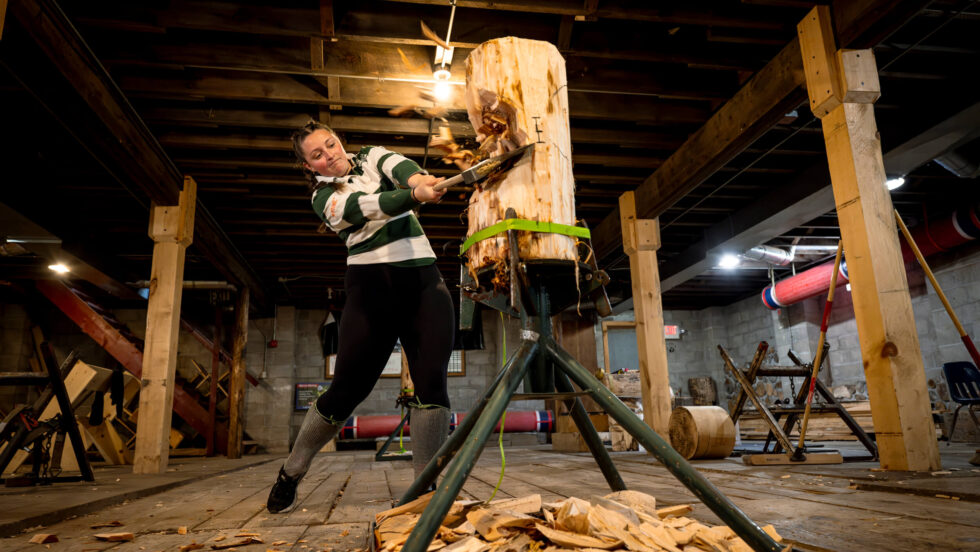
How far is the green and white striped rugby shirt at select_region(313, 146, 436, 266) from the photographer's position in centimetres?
186

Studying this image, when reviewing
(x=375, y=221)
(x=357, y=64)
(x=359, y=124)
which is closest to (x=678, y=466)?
(x=375, y=221)

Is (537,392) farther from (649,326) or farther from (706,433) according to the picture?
(649,326)

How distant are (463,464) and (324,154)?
1.40 metres

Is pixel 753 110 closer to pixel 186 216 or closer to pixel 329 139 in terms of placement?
pixel 329 139

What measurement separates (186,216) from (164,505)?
3564mm

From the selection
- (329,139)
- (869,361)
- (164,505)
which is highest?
(329,139)

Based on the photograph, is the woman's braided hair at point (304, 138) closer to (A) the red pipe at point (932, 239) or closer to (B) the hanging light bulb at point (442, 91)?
(B) the hanging light bulb at point (442, 91)

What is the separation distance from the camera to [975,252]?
726 cm

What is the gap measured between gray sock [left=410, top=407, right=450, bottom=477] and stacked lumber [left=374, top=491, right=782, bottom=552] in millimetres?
470

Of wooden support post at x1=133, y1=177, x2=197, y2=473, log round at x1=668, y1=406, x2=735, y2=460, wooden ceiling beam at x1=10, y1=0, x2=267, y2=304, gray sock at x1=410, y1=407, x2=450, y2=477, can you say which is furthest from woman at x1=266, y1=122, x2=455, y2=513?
wooden support post at x1=133, y1=177, x2=197, y2=473

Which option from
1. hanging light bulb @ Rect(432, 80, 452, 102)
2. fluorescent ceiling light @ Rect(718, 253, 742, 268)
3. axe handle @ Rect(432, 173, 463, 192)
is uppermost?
hanging light bulb @ Rect(432, 80, 452, 102)

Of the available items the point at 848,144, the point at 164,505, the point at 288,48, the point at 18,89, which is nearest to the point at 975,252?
the point at 848,144

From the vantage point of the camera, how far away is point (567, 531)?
1.29 metres

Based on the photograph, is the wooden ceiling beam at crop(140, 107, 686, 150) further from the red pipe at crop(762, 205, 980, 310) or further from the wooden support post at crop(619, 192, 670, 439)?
the red pipe at crop(762, 205, 980, 310)
